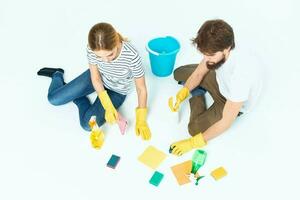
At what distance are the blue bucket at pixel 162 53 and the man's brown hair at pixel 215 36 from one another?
0.58 meters

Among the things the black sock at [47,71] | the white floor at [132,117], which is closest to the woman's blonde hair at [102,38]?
the white floor at [132,117]

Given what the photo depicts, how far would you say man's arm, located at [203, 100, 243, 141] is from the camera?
53.2 inches

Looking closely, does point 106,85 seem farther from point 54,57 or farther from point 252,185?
point 252,185

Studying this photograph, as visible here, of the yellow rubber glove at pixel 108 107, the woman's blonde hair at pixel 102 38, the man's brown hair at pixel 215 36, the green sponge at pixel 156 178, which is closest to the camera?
the man's brown hair at pixel 215 36

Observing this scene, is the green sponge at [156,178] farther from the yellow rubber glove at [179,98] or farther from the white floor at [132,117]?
the yellow rubber glove at [179,98]

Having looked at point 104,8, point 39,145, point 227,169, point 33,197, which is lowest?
point 33,197

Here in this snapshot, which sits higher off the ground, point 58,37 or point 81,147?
point 58,37

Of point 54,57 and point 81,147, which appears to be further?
point 54,57

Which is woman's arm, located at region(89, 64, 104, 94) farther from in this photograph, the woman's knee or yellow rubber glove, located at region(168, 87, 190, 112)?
yellow rubber glove, located at region(168, 87, 190, 112)

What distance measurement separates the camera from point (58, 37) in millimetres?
2188

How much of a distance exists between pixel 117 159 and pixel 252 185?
640 millimetres

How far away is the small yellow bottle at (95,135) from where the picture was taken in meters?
1.52

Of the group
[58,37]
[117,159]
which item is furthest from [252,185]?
[58,37]

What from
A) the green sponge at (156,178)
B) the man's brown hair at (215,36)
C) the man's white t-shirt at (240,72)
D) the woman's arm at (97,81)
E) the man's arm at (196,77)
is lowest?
the green sponge at (156,178)
